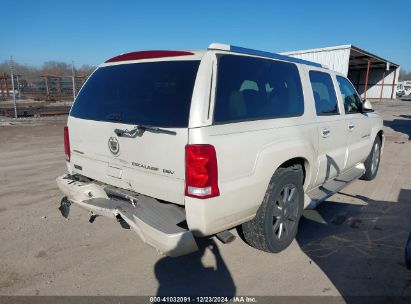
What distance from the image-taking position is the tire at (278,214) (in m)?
3.24

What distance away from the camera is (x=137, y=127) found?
9.25 ft

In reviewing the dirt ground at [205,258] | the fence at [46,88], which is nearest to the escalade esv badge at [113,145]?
the dirt ground at [205,258]

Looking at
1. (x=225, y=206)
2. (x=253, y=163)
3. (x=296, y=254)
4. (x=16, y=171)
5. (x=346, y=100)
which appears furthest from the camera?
(x=16, y=171)

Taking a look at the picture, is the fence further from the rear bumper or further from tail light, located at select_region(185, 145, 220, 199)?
tail light, located at select_region(185, 145, 220, 199)

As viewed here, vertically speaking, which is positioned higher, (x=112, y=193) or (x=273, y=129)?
(x=273, y=129)

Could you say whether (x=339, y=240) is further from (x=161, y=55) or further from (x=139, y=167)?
(x=161, y=55)

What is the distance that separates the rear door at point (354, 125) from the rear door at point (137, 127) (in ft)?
9.53

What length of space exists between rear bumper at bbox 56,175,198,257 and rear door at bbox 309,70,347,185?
6.92ft

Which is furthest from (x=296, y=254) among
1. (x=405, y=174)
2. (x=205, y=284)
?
(x=405, y=174)

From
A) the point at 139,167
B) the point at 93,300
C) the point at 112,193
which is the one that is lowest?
the point at 93,300

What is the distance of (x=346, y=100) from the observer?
495 centimetres

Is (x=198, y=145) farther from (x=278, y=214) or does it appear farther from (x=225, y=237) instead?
(x=278, y=214)

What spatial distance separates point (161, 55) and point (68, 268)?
2163 mm

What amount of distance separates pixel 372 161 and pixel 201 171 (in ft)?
15.4
